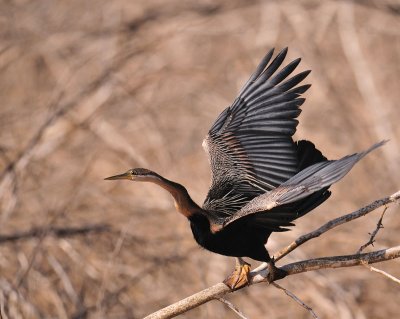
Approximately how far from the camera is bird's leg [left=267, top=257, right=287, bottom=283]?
9.40ft

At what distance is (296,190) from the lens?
8.63 feet

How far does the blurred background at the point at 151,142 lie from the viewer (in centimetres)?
494

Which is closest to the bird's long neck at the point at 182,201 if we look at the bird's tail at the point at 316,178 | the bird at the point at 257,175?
the bird at the point at 257,175

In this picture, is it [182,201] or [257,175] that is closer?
[182,201]

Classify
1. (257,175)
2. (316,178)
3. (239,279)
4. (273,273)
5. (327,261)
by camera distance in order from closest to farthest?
(316,178), (327,261), (273,273), (239,279), (257,175)

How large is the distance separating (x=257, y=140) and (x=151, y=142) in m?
3.26

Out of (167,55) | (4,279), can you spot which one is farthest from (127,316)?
(167,55)

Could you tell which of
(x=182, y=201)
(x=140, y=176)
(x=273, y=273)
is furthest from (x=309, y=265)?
(x=140, y=176)

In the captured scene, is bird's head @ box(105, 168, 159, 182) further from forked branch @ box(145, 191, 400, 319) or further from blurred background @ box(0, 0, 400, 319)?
blurred background @ box(0, 0, 400, 319)

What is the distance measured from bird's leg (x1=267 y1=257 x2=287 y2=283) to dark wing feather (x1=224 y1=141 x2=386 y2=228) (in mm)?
160

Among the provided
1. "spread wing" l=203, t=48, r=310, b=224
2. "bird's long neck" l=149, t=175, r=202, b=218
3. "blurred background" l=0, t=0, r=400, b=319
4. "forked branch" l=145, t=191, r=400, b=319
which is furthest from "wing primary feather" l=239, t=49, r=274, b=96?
"blurred background" l=0, t=0, r=400, b=319

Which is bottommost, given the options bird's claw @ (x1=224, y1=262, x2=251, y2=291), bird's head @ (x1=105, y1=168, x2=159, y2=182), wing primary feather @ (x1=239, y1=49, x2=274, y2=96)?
bird's claw @ (x1=224, y1=262, x2=251, y2=291)

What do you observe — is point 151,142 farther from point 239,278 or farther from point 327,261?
point 327,261

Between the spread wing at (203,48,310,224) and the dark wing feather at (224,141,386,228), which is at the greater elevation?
the spread wing at (203,48,310,224)
